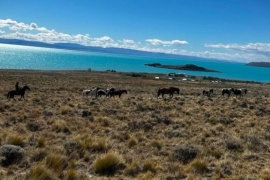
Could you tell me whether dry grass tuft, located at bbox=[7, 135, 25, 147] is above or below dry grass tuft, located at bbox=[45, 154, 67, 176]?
below

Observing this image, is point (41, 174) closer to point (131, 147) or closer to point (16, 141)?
point (16, 141)

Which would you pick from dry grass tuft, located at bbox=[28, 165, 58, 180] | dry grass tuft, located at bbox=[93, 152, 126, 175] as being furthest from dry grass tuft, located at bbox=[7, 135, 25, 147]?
dry grass tuft, located at bbox=[28, 165, 58, 180]

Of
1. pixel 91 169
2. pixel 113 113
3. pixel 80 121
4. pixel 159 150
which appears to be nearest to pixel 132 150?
pixel 159 150

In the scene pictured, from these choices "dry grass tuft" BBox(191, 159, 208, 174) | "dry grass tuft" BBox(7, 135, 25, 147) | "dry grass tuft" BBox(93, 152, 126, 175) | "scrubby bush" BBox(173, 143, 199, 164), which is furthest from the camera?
"dry grass tuft" BBox(7, 135, 25, 147)

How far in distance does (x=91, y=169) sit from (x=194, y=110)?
1378 cm

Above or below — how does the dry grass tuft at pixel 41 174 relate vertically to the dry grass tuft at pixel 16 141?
above

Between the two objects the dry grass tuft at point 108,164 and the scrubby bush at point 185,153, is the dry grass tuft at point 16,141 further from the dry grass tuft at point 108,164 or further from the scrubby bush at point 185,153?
the scrubby bush at point 185,153

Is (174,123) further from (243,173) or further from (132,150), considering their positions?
(243,173)

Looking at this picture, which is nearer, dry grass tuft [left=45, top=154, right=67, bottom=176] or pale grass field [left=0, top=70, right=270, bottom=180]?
dry grass tuft [left=45, top=154, right=67, bottom=176]

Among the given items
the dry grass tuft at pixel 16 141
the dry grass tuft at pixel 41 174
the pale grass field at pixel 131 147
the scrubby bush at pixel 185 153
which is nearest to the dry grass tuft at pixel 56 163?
the pale grass field at pixel 131 147

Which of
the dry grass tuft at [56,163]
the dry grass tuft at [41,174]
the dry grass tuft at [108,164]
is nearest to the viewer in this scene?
the dry grass tuft at [41,174]

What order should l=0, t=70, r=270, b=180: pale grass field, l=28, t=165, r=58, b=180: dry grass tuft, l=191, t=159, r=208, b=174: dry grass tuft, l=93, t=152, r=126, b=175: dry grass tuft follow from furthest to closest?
l=191, t=159, r=208, b=174: dry grass tuft < l=93, t=152, r=126, b=175: dry grass tuft < l=0, t=70, r=270, b=180: pale grass field < l=28, t=165, r=58, b=180: dry grass tuft

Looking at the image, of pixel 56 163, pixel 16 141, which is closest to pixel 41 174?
pixel 56 163

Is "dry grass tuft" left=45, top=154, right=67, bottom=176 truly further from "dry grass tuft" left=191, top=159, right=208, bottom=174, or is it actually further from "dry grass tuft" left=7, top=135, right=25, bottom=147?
"dry grass tuft" left=191, top=159, right=208, bottom=174
